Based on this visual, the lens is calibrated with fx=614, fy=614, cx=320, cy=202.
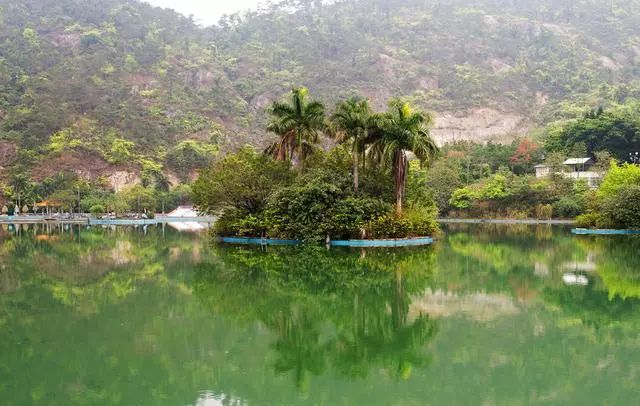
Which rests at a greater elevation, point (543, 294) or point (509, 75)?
point (509, 75)

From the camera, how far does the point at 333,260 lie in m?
21.7

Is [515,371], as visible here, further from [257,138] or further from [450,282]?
[257,138]

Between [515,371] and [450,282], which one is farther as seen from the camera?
[450,282]

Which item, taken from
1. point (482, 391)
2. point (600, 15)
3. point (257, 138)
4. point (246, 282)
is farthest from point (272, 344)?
point (600, 15)

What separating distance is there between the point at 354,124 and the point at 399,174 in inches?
125

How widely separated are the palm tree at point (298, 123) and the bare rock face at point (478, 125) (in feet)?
213

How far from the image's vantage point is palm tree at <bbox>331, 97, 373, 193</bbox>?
28406mm

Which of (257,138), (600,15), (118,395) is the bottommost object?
(118,395)

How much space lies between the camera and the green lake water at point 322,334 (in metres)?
7.87

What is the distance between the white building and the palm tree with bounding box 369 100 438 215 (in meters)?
28.0

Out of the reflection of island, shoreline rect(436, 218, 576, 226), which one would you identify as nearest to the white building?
shoreline rect(436, 218, 576, 226)

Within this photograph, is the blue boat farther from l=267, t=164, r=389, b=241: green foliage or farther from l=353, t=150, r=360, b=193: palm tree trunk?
l=353, t=150, r=360, b=193: palm tree trunk

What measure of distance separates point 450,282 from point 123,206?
180ft

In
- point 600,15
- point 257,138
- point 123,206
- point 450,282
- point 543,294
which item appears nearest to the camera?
point 543,294
